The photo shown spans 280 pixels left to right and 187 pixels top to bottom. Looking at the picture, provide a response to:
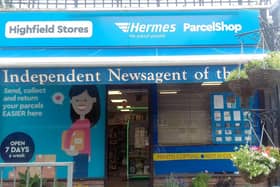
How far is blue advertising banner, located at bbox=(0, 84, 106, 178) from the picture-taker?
9.02 m

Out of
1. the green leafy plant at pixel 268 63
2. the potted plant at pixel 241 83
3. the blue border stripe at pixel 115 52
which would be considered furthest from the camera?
the blue border stripe at pixel 115 52

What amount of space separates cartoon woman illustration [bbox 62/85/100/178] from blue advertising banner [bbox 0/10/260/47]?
1.11m

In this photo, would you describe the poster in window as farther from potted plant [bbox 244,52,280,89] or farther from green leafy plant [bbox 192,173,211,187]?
potted plant [bbox 244,52,280,89]

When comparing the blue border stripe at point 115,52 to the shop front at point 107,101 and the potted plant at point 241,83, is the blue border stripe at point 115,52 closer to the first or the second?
the shop front at point 107,101

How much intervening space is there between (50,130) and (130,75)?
2.68m

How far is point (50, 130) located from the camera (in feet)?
29.9

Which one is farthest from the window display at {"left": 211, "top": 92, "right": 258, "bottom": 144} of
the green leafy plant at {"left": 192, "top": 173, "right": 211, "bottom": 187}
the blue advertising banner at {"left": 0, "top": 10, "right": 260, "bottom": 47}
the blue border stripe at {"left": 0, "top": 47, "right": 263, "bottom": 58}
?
the blue advertising banner at {"left": 0, "top": 10, "right": 260, "bottom": 47}

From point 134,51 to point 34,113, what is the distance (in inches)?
102

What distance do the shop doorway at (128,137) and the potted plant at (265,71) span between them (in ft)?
13.7

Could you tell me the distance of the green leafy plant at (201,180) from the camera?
8589mm

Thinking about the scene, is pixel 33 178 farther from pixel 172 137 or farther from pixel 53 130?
pixel 172 137

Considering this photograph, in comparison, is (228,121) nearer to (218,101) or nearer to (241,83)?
(218,101)

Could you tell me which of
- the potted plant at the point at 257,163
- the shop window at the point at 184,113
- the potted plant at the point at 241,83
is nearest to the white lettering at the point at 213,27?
the shop window at the point at 184,113

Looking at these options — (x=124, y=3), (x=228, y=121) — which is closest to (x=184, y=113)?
(x=228, y=121)
